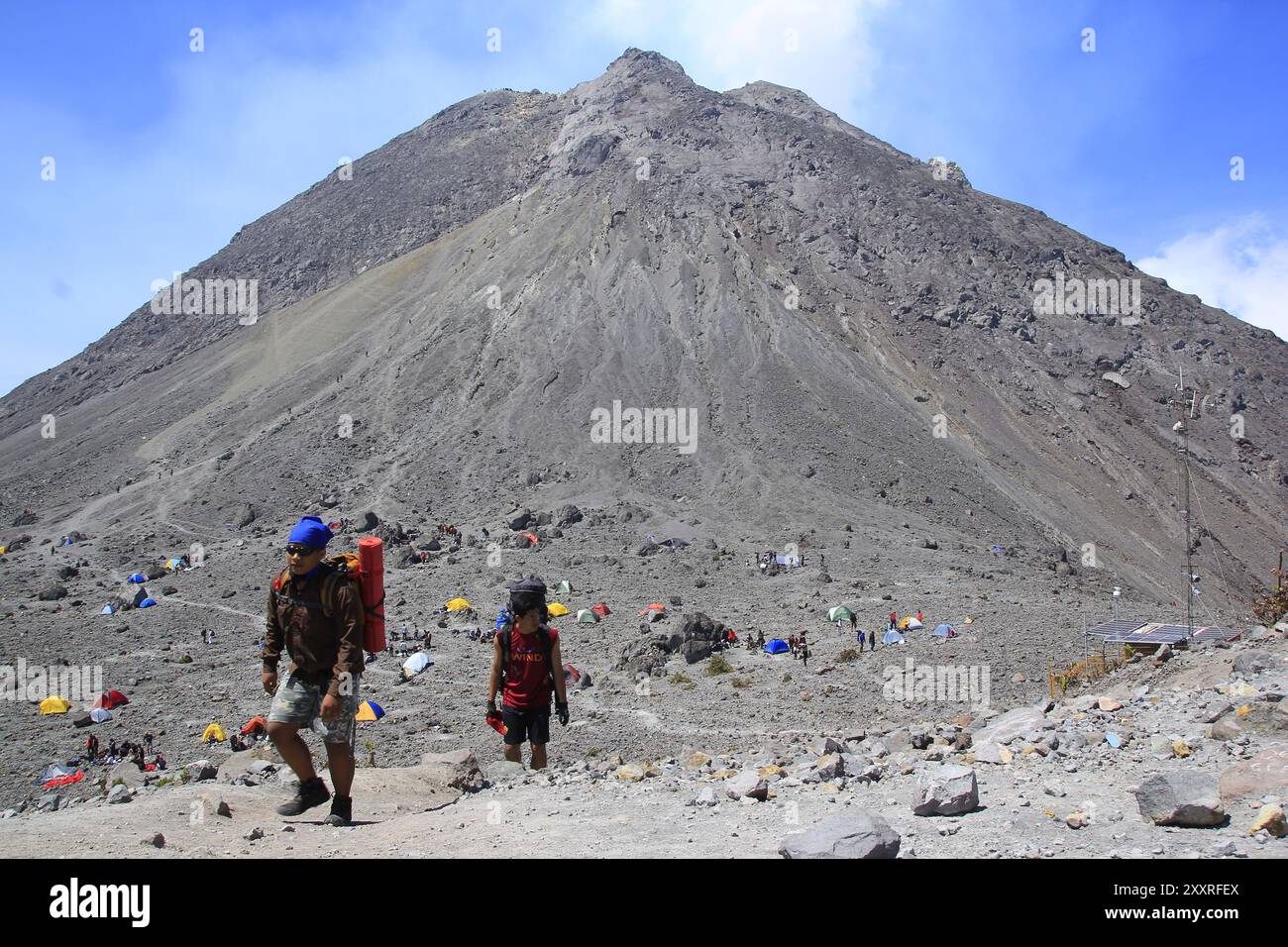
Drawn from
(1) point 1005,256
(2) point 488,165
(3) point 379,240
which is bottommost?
(1) point 1005,256

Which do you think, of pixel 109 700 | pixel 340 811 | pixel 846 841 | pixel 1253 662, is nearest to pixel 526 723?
pixel 340 811

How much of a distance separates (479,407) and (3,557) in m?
22.2

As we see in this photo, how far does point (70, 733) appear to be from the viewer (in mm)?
17703

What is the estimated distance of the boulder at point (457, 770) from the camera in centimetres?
1002

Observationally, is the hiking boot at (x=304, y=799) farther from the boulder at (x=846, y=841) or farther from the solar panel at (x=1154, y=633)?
the solar panel at (x=1154, y=633)

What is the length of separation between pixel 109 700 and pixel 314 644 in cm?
1685

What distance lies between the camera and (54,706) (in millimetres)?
19109

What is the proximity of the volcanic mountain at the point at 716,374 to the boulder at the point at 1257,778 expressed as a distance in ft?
93.4

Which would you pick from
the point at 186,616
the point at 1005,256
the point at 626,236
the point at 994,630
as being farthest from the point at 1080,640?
the point at 1005,256

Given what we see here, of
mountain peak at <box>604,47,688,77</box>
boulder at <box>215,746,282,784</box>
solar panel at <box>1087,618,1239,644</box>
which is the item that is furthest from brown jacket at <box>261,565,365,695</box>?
mountain peak at <box>604,47,688,77</box>

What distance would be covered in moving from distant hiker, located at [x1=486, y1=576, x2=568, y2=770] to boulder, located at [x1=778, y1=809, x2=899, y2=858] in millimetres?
2197

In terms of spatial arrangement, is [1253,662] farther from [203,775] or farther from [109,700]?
[109,700]

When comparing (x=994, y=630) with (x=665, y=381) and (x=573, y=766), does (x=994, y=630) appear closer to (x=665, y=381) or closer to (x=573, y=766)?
(x=573, y=766)
